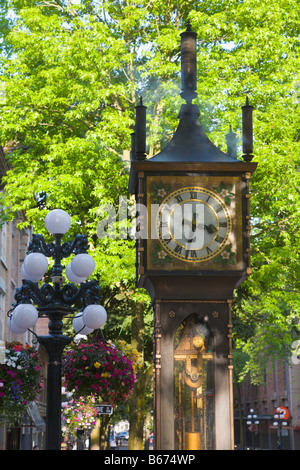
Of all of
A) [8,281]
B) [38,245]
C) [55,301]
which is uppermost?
[8,281]

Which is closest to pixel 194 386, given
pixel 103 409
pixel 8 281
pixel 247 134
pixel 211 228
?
pixel 211 228

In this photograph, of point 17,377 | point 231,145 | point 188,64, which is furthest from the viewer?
point 17,377

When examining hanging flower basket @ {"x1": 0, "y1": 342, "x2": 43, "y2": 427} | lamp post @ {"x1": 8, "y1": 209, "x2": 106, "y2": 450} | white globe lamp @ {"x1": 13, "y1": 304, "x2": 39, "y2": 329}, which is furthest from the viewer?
hanging flower basket @ {"x1": 0, "y1": 342, "x2": 43, "y2": 427}

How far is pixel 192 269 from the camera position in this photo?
764 centimetres

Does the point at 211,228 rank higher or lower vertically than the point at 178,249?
higher

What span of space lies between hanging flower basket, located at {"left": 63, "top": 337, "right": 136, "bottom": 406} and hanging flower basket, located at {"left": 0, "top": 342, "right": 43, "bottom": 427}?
1.31ft

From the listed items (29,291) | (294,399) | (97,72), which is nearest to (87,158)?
(97,72)

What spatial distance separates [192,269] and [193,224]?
518 millimetres

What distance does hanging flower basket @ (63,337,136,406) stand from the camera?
9.01 meters

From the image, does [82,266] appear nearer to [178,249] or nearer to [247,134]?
[178,249]

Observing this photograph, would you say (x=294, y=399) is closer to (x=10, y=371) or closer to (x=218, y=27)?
(x=218, y=27)

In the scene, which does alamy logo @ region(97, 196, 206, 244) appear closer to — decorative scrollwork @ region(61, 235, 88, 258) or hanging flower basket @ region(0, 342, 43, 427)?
decorative scrollwork @ region(61, 235, 88, 258)

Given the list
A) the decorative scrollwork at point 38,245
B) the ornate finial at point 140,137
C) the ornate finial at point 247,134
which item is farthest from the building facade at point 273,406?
the ornate finial at point 140,137

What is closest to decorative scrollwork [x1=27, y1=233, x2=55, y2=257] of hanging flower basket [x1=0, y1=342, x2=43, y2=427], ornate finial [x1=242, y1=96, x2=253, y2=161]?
hanging flower basket [x1=0, y1=342, x2=43, y2=427]
